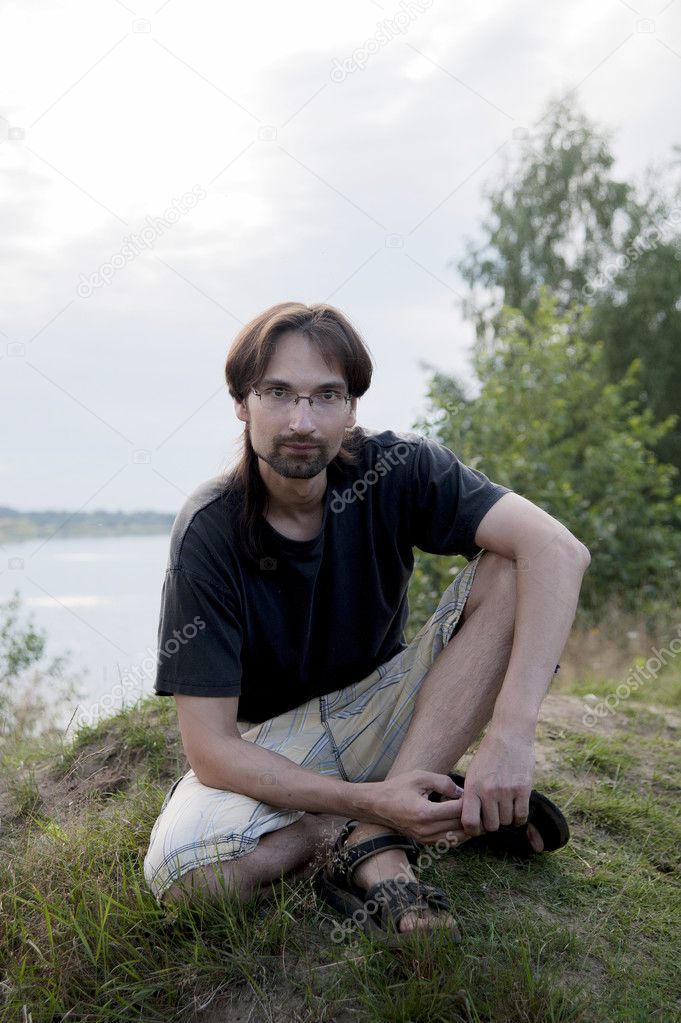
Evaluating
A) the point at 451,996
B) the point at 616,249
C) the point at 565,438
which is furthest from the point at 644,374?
the point at 451,996

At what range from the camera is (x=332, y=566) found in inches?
91.9

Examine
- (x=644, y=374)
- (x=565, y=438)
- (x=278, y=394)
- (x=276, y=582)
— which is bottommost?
→ (x=276, y=582)

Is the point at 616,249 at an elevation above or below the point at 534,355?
above

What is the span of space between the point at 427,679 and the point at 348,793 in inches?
15.2

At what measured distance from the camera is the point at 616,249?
51.6ft

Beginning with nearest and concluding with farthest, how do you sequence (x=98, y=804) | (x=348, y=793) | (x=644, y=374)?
1. (x=348, y=793)
2. (x=98, y=804)
3. (x=644, y=374)

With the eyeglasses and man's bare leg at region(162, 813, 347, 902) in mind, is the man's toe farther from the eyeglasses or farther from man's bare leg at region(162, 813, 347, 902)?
the eyeglasses

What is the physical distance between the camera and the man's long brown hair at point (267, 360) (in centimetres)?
231

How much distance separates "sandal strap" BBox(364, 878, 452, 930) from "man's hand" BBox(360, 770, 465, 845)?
0.11 metres

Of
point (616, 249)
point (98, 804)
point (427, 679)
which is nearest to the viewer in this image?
point (427, 679)

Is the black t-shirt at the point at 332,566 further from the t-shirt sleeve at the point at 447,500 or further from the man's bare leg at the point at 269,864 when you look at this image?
the man's bare leg at the point at 269,864

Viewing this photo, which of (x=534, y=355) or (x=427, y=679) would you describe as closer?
(x=427, y=679)

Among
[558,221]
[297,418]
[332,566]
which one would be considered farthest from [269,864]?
[558,221]

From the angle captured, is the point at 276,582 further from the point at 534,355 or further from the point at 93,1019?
the point at 534,355
